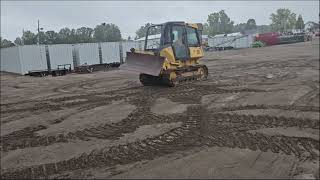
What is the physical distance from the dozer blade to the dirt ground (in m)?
1.54

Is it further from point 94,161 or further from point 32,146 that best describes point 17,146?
point 94,161

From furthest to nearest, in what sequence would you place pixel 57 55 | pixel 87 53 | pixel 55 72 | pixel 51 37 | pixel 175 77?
pixel 51 37
pixel 87 53
pixel 57 55
pixel 55 72
pixel 175 77

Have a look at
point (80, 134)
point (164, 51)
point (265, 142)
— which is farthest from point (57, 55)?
point (265, 142)

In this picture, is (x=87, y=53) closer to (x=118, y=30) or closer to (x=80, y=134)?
(x=80, y=134)

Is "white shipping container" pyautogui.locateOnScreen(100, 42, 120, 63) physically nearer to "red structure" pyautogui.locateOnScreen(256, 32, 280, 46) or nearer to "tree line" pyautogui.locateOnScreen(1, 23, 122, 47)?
"tree line" pyautogui.locateOnScreen(1, 23, 122, 47)

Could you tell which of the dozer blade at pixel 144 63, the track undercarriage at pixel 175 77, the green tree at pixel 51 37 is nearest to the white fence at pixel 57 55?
the track undercarriage at pixel 175 77

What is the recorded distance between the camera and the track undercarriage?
15648 millimetres

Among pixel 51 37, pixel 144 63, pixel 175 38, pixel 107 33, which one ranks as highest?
pixel 107 33

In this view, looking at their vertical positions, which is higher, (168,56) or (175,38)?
(175,38)

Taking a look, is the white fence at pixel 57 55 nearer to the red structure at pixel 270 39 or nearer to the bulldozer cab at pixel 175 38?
the bulldozer cab at pixel 175 38

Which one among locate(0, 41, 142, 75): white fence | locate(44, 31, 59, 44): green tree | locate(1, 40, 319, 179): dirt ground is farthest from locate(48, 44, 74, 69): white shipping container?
locate(44, 31, 59, 44): green tree

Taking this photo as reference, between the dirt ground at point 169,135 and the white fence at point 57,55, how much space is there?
16.0m

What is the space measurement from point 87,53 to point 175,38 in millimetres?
18072

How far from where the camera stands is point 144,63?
15609 millimetres
